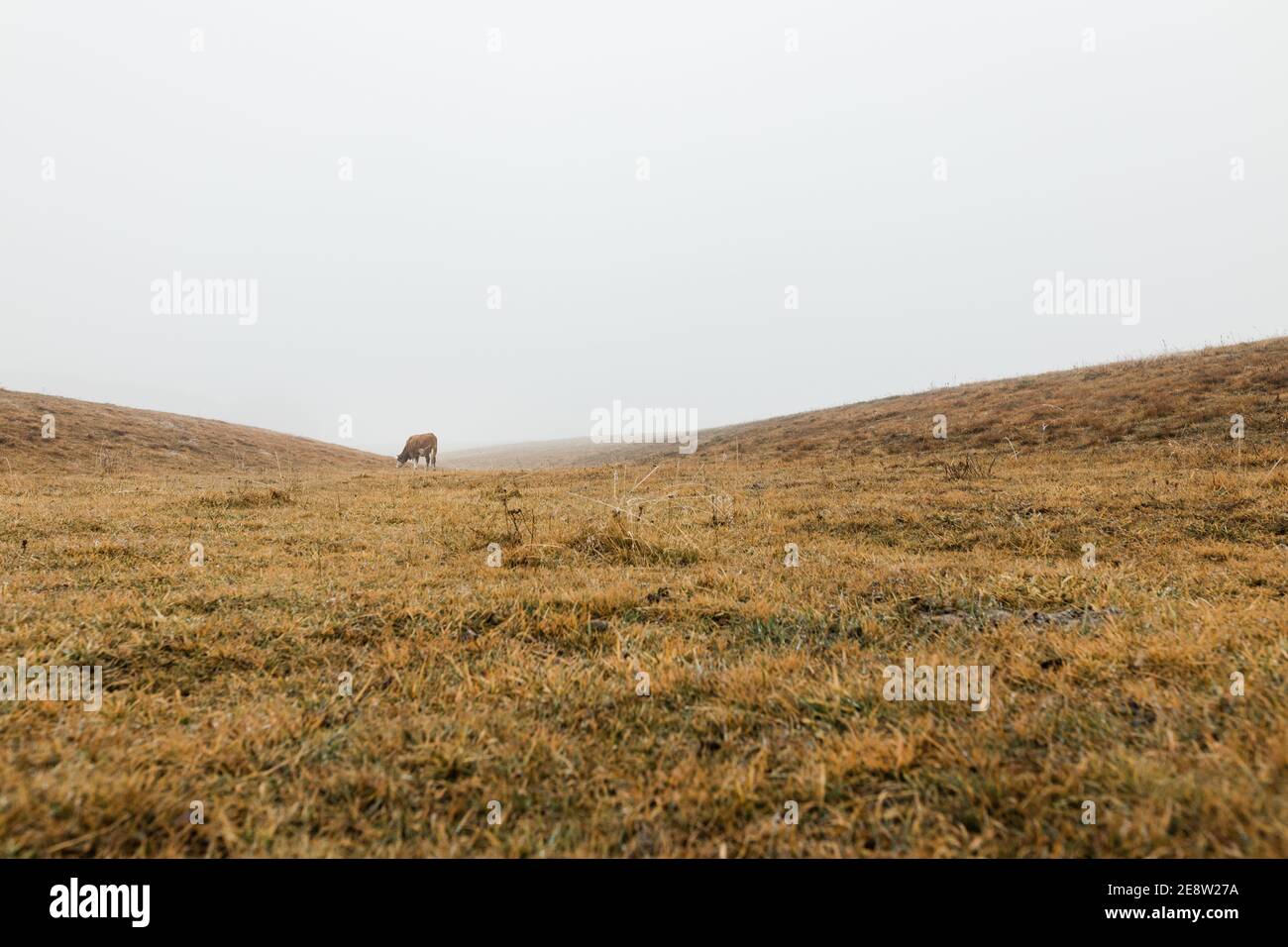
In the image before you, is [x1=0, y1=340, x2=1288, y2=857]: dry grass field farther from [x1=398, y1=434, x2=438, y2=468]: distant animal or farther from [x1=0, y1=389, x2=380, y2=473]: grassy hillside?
[x1=398, y1=434, x2=438, y2=468]: distant animal

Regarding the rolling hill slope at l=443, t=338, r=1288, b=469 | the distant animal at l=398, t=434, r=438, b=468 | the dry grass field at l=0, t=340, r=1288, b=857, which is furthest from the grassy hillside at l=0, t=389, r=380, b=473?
the rolling hill slope at l=443, t=338, r=1288, b=469

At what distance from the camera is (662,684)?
383 centimetres

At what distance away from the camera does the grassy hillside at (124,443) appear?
25.2 meters

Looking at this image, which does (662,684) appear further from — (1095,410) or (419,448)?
(419,448)

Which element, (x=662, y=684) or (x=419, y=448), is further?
(x=419, y=448)

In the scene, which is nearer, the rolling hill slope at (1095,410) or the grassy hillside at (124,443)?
the rolling hill slope at (1095,410)

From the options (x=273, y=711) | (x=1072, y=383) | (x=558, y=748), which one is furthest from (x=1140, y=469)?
(x=1072, y=383)

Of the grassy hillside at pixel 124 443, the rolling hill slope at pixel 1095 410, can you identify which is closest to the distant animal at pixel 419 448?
the grassy hillside at pixel 124 443

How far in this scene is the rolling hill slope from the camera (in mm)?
16984

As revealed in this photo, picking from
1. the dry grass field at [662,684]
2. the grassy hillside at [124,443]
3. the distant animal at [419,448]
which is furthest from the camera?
the distant animal at [419,448]

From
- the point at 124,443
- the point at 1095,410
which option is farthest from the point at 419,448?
the point at 1095,410

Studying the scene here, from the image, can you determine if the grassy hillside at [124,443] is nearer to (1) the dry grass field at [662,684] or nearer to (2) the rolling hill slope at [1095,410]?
(1) the dry grass field at [662,684]

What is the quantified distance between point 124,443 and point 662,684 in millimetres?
40011

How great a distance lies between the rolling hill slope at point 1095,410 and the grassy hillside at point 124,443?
2964cm
